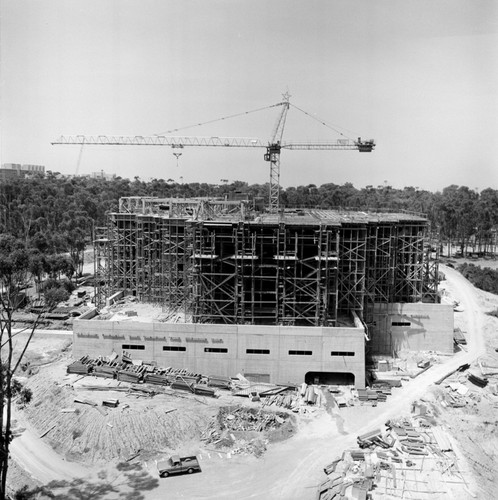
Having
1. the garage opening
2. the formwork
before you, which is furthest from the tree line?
the garage opening

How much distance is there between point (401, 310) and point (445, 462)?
21.2 m

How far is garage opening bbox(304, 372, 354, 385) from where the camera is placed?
46375 millimetres

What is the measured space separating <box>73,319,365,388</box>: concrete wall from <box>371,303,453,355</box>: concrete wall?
26.4 feet

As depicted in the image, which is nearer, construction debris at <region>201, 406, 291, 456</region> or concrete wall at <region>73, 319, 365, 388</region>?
construction debris at <region>201, 406, 291, 456</region>

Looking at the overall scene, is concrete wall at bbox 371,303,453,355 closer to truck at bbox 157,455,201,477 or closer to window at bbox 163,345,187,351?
window at bbox 163,345,187,351

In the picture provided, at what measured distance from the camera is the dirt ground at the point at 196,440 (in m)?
31.7

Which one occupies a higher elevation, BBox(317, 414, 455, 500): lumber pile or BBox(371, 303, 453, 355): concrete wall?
BBox(371, 303, 453, 355): concrete wall

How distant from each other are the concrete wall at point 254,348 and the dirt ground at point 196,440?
4047mm

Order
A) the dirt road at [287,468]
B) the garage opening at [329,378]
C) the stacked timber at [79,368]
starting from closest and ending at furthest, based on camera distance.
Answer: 1. the dirt road at [287,468]
2. the stacked timber at [79,368]
3. the garage opening at [329,378]

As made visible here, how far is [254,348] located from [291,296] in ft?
19.8

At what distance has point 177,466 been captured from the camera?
3281cm

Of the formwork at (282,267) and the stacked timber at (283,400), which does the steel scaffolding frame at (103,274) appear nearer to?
the formwork at (282,267)

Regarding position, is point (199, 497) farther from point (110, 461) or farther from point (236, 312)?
point (236, 312)

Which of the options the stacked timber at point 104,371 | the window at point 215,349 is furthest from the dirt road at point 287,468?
the stacked timber at point 104,371
